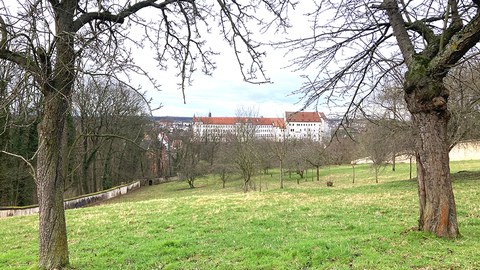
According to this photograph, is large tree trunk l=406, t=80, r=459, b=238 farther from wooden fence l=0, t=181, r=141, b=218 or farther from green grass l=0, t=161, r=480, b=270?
→ wooden fence l=0, t=181, r=141, b=218

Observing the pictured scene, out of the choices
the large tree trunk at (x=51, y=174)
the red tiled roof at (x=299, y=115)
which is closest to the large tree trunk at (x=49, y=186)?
the large tree trunk at (x=51, y=174)

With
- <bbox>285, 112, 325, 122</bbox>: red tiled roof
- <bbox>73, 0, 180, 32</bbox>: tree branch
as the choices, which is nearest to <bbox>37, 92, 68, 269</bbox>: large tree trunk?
<bbox>73, 0, 180, 32</bbox>: tree branch

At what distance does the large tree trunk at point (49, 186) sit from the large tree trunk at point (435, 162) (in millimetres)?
5532

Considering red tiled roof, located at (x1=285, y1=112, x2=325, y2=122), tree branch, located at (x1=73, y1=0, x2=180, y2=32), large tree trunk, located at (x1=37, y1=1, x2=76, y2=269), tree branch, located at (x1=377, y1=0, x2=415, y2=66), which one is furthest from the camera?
red tiled roof, located at (x1=285, y1=112, x2=325, y2=122)

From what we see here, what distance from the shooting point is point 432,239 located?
16.9 ft

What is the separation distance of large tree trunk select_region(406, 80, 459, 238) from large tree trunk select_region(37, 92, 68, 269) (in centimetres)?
553

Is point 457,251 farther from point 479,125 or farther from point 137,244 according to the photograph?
point 479,125

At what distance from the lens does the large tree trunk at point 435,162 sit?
16.9ft

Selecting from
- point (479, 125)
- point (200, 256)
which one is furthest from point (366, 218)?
point (479, 125)

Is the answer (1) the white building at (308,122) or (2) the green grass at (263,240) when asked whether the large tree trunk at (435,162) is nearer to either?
(2) the green grass at (263,240)

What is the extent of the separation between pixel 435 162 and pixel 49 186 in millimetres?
5898

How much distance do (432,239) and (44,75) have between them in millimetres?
5992

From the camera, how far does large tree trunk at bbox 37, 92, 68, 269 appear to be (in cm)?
537

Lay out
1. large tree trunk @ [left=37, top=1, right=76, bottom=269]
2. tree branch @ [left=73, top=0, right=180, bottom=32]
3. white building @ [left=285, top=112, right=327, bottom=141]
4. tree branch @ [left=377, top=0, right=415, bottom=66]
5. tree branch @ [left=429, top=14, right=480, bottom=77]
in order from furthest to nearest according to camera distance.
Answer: white building @ [left=285, top=112, right=327, bottom=141] → tree branch @ [left=377, top=0, right=415, bottom=66] → tree branch @ [left=73, top=0, right=180, bottom=32] → large tree trunk @ [left=37, top=1, right=76, bottom=269] → tree branch @ [left=429, top=14, right=480, bottom=77]
